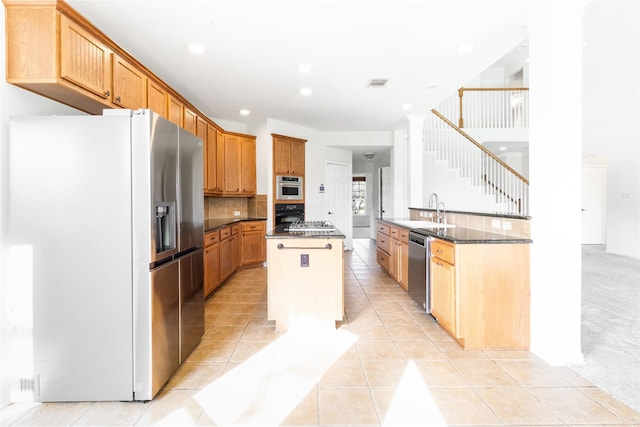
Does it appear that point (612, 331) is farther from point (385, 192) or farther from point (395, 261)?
point (385, 192)

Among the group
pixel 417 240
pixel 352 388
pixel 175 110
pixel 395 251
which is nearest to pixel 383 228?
pixel 395 251

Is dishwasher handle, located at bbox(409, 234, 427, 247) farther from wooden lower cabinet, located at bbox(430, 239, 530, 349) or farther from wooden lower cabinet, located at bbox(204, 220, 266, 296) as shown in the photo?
wooden lower cabinet, located at bbox(204, 220, 266, 296)

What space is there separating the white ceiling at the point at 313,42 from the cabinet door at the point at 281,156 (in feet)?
4.36

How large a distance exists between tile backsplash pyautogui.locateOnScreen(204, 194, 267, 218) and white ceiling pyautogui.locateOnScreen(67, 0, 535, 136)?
1.84 meters

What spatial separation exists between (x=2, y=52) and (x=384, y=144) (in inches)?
243

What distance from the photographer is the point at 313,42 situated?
298 cm

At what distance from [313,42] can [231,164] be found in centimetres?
306

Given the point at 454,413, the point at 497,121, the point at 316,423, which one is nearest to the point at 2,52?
the point at 316,423

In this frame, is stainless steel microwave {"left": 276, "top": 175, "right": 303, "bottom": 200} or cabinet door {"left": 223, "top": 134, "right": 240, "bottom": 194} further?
stainless steel microwave {"left": 276, "top": 175, "right": 303, "bottom": 200}

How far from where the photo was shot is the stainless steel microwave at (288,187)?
19.4ft

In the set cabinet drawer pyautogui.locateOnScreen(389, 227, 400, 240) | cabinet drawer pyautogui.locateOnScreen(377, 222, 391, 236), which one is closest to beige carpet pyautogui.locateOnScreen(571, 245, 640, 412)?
cabinet drawer pyautogui.locateOnScreen(389, 227, 400, 240)

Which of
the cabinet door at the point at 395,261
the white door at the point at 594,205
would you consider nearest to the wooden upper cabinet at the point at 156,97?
the cabinet door at the point at 395,261

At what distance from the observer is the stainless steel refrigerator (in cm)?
184

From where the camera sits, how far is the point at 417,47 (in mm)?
3105
